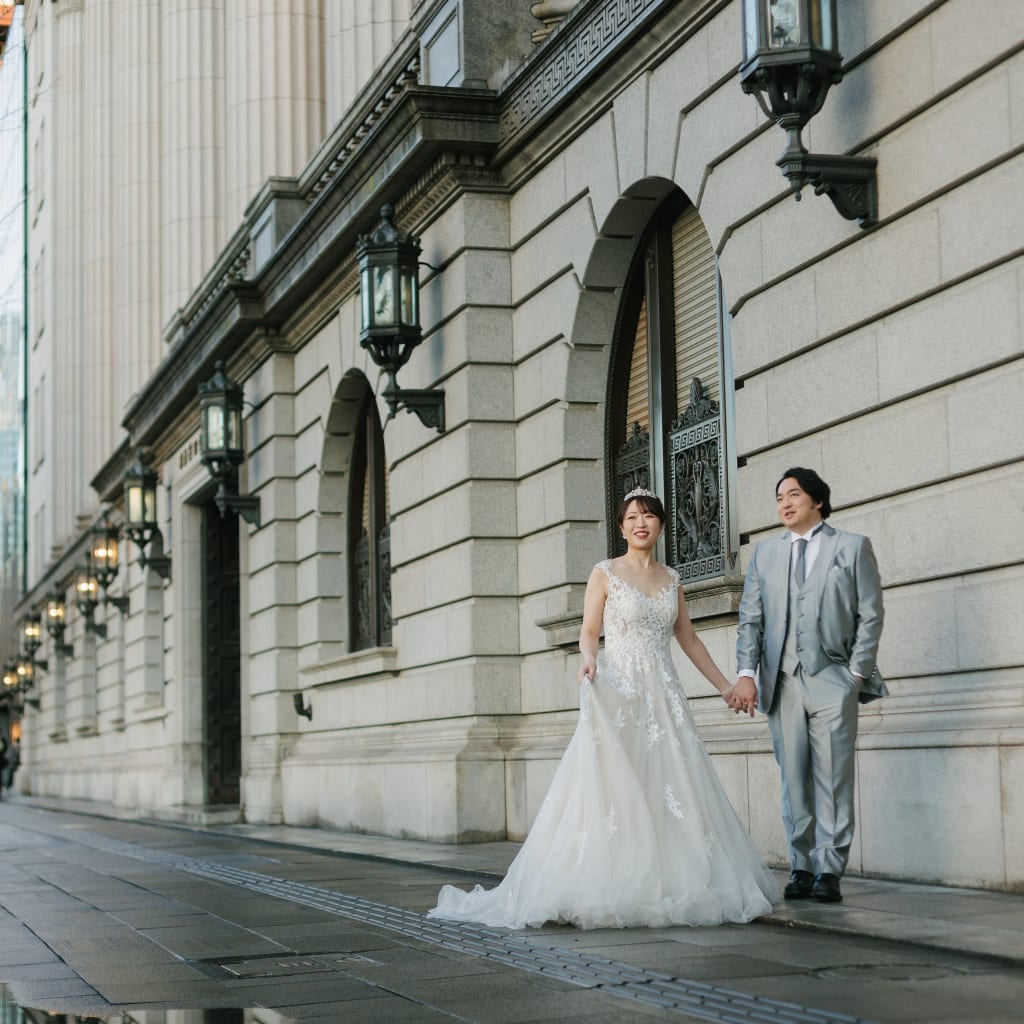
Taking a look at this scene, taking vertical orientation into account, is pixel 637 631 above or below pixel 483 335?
below

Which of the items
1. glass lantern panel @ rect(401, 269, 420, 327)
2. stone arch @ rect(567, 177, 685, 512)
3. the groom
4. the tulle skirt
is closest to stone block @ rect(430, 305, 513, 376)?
glass lantern panel @ rect(401, 269, 420, 327)

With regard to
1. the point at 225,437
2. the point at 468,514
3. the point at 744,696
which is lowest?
the point at 744,696

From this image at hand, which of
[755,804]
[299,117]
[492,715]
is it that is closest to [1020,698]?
[755,804]

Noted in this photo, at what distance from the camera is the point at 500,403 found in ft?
54.1

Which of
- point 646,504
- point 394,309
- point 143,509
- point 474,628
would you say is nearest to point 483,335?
point 394,309

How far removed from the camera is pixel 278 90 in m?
26.3

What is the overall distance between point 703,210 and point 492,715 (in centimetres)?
536

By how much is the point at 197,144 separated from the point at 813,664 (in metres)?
25.2

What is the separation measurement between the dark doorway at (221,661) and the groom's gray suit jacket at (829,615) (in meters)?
20.7

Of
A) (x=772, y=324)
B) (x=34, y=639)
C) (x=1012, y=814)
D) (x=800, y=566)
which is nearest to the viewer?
(x=1012, y=814)

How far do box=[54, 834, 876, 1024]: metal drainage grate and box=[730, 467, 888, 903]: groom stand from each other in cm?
153

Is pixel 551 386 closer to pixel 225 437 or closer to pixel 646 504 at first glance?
pixel 646 504

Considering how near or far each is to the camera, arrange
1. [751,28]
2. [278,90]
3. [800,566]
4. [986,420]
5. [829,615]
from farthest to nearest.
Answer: [278,90]
[751,28]
[986,420]
[800,566]
[829,615]

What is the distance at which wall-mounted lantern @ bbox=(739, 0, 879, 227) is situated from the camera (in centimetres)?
1036
